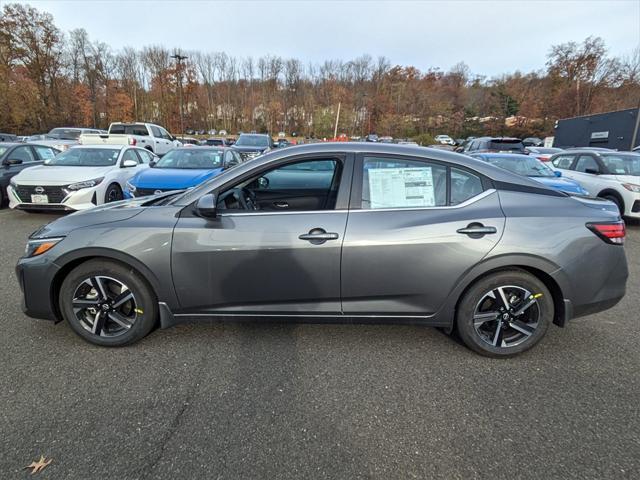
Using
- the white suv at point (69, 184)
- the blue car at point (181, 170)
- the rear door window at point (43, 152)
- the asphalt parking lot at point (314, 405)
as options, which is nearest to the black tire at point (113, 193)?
the white suv at point (69, 184)

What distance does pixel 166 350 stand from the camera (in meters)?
2.88

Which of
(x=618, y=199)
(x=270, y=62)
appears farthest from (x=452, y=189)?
(x=270, y=62)

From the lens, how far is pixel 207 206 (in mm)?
2574

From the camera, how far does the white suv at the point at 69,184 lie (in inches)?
271

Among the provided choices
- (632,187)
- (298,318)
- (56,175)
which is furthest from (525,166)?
(56,175)

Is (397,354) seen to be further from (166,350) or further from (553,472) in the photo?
(166,350)

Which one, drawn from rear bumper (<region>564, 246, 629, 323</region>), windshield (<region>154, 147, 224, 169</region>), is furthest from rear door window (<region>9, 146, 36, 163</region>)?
rear bumper (<region>564, 246, 629, 323</region>)

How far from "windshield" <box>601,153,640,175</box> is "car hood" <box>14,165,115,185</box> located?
11133mm

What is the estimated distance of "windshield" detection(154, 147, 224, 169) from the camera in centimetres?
780

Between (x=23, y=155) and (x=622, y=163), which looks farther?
(x=23, y=155)

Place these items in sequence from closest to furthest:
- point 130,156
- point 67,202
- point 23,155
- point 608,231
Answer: point 608,231 → point 67,202 → point 130,156 → point 23,155

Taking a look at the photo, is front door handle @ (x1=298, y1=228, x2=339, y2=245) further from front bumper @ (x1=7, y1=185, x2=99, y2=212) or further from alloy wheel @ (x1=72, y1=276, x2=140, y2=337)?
front bumper @ (x1=7, y1=185, x2=99, y2=212)

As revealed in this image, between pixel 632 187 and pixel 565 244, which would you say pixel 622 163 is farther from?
pixel 565 244

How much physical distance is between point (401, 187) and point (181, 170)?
5.89 meters
